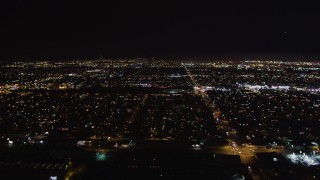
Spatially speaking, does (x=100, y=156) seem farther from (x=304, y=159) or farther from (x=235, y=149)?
(x=304, y=159)

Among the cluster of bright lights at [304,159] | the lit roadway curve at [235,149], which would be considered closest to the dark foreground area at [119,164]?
the lit roadway curve at [235,149]

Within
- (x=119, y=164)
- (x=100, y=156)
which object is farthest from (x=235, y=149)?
(x=100, y=156)

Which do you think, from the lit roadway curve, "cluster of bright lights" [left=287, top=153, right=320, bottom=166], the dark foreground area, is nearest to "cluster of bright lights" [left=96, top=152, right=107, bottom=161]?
the dark foreground area

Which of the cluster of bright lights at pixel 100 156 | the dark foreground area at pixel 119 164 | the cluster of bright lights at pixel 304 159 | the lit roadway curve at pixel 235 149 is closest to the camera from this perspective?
the dark foreground area at pixel 119 164

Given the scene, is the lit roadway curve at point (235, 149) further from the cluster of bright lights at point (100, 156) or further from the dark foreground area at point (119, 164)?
the cluster of bright lights at point (100, 156)

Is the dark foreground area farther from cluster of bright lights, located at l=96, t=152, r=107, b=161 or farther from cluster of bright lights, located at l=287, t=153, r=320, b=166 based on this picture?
cluster of bright lights, located at l=287, t=153, r=320, b=166

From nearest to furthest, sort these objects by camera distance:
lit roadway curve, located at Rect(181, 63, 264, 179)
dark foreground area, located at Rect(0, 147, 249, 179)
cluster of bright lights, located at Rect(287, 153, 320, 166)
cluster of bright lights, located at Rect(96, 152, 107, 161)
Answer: dark foreground area, located at Rect(0, 147, 249, 179) < lit roadway curve, located at Rect(181, 63, 264, 179) < cluster of bright lights, located at Rect(287, 153, 320, 166) < cluster of bright lights, located at Rect(96, 152, 107, 161)

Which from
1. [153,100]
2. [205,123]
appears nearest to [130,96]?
[153,100]

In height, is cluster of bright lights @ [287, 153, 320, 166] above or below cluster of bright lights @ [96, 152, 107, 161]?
below

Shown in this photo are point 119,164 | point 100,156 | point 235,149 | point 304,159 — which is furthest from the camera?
point 235,149
